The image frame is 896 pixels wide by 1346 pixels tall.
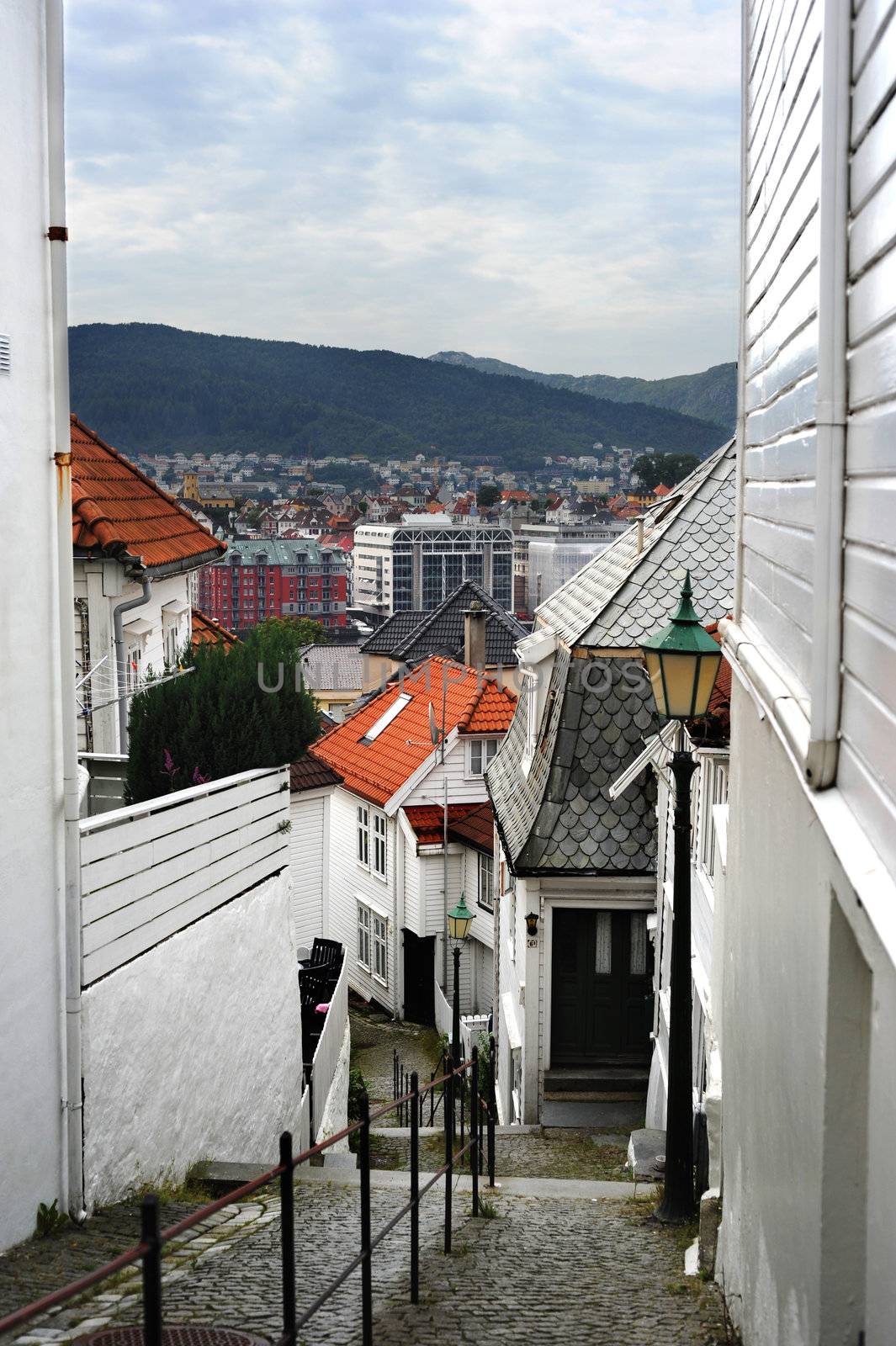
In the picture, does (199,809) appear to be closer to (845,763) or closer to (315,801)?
(845,763)

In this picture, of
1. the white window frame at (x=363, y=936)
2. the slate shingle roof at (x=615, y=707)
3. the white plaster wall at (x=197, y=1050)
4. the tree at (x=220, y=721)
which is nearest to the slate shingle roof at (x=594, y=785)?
the slate shingle roof at (x=615, y=707)

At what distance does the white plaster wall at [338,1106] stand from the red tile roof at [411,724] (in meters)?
11.8

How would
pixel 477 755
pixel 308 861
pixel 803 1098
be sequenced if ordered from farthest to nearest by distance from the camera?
pixel 308 861 → pixel 477 755 → pixel 803 1098

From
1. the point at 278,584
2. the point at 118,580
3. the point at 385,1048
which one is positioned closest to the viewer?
the point at 118,580

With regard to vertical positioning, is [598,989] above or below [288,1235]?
below

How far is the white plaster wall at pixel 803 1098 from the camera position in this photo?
319cm

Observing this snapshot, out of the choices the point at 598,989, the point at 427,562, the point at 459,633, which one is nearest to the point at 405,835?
the point at 598,989

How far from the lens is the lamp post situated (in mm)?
7480

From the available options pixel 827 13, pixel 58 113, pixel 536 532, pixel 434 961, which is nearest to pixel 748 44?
pixel 827 13

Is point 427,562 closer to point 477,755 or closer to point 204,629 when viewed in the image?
point 477,755

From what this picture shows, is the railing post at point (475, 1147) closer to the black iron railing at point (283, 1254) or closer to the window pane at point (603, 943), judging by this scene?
the black iron railing at point (283, 1254)

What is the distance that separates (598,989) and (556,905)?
1.09 m

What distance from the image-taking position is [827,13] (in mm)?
3461

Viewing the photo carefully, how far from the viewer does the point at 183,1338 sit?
491cm
